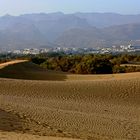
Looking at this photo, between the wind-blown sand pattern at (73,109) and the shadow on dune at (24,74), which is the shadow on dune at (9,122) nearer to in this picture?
the wind-blown sand pattern at (73,109)

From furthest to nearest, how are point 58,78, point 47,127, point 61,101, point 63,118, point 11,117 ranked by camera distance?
point 58,78 → point 61,101 → point 63,118 → point 11,117 → point 47,127

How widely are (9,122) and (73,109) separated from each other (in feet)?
22.4

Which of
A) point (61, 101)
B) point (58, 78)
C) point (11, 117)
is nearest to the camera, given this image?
point (11, 117)

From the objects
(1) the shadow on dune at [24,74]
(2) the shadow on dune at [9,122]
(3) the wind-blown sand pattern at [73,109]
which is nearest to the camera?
(2) the shadow on dune at [9,122]

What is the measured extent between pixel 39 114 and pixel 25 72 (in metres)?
24.6

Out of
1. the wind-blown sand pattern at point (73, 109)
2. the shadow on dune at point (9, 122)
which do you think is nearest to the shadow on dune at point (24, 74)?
the wind-blown sand pattern at point (73, 109)

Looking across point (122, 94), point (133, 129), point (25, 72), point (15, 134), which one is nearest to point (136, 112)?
point (122, 94)

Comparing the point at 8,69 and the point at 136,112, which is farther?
the point at 8,69

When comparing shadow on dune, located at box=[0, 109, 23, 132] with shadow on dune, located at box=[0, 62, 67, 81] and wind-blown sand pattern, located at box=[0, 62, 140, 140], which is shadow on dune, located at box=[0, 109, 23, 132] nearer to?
wind-blown sand pattern, located at box=[0, 62, 140, 140]

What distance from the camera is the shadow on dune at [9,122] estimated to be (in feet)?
51.5

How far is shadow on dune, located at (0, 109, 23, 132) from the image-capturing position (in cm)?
1569

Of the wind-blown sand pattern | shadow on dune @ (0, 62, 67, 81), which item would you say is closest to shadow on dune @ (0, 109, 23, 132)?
the wind-blown sand pattern

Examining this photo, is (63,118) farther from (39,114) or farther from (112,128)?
(112,128)

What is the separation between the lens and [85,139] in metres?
14.6
